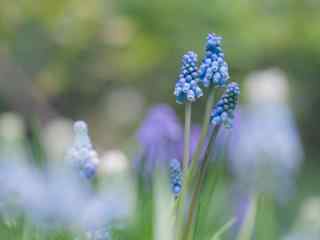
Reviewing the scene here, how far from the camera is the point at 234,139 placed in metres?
1.81

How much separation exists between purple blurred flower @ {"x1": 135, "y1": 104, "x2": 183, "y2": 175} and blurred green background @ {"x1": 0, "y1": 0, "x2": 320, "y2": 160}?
2.05m

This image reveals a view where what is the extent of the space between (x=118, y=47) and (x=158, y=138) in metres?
2.52

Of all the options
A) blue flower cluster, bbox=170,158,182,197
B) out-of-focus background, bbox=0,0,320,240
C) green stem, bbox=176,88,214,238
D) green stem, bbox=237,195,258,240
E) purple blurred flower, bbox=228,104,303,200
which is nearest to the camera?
green stem, bbox=176,88,214,238

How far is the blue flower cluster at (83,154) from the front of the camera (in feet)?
3.71

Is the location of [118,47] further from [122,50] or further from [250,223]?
[250,223]

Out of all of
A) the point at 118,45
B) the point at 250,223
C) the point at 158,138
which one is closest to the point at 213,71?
the point at 250,223

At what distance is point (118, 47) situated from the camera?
4.14 metres

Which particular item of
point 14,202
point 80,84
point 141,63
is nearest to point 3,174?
point 14,202

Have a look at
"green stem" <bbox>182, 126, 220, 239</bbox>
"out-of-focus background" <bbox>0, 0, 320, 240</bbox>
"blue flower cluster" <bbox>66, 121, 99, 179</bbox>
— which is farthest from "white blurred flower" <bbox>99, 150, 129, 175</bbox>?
"out-of-focus background" <bbox>0, 0, 320, 240</bbox>

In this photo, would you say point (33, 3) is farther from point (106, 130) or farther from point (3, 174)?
point (3, 174)

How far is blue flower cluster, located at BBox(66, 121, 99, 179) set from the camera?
113 cm

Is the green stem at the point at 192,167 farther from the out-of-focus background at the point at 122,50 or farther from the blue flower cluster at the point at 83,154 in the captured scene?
the out-of-focus background at the point at 122,50

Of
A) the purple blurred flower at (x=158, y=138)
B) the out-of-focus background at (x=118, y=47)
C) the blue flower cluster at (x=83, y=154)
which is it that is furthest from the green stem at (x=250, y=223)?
the out-of-focus background at (x=118, y=47)

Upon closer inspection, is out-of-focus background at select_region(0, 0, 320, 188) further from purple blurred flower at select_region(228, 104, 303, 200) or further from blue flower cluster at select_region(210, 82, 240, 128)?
blue flower cluster at select_region(210, 82, 240, 128)
